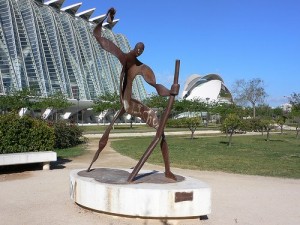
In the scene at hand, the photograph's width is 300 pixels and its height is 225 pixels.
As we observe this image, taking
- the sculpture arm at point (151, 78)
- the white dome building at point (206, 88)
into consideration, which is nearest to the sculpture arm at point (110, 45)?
the sculpture arm at point (151, 78)

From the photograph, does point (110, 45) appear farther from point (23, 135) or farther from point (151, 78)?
point (23, 135)

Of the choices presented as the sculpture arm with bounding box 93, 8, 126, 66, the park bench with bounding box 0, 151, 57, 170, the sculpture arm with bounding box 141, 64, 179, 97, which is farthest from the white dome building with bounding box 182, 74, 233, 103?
the sculpture arm with bounding box 141, 64, 179, 97

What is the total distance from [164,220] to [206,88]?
92099 mm

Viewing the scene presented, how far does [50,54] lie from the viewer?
55531 millimetres

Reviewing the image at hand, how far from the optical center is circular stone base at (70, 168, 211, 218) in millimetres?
6391

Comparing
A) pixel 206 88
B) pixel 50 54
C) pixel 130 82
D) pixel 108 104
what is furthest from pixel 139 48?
pixel 206 88

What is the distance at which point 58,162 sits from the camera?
570 inches

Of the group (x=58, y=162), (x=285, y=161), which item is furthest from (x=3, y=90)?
(x=285, y=161)

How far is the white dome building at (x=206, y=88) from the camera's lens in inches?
3735

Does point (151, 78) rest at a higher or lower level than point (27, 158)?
higher

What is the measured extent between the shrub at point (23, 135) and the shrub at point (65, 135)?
6174 millimetres

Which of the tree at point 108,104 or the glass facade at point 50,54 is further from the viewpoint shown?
the glass facade at point 50,54

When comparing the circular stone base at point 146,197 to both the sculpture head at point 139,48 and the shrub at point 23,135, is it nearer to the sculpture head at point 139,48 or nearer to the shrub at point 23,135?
the sculpture head at point 139,48

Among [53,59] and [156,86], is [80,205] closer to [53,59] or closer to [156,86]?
[156,86]
